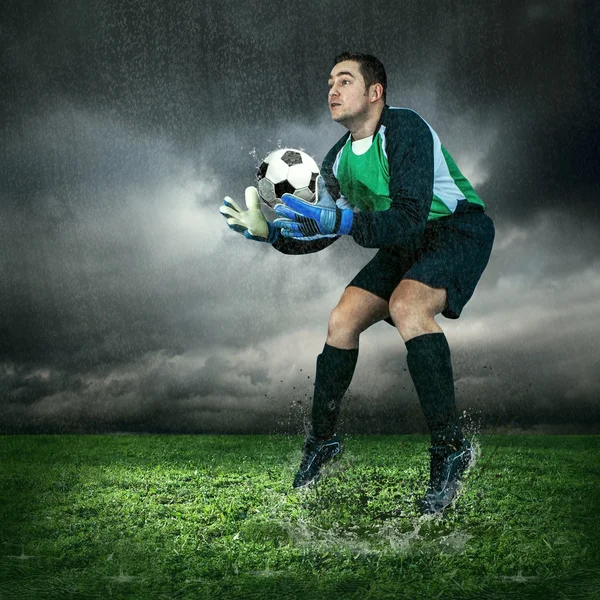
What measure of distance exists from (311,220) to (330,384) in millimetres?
1252

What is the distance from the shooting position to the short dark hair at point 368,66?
171 inches

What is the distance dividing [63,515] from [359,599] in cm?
263

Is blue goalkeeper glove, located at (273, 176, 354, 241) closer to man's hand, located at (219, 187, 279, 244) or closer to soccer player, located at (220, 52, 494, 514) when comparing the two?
soccer player, located at (220, 52, 494, 514)

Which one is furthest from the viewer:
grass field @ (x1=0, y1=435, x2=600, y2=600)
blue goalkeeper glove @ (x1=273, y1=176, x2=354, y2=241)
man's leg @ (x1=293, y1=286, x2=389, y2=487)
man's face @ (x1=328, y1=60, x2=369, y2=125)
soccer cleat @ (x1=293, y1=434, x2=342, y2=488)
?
soccer cleat @ (x1=293, y1=434, x2=342, y2=488)

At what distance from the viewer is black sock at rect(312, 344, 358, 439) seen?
4.61 meters

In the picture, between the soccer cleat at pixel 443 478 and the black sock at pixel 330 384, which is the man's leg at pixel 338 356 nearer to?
the black sock at pixel 330 384

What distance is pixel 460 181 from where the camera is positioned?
4508mm

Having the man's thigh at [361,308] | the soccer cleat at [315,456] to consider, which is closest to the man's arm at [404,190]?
the man's thigh at [361,308]

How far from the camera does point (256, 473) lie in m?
6.36

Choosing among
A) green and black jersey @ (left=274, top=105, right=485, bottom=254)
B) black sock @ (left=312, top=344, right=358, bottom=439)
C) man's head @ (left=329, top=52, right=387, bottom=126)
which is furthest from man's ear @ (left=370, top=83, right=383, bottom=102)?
black sock @ (left=312, top=344, right=358, bottom=439)

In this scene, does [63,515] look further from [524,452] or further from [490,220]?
[524,452]

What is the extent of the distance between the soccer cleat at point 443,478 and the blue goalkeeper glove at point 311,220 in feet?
4.82

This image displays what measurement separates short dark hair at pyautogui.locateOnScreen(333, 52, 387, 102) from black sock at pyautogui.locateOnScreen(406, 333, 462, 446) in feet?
5.51

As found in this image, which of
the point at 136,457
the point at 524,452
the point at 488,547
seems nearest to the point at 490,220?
the point at 488,547
